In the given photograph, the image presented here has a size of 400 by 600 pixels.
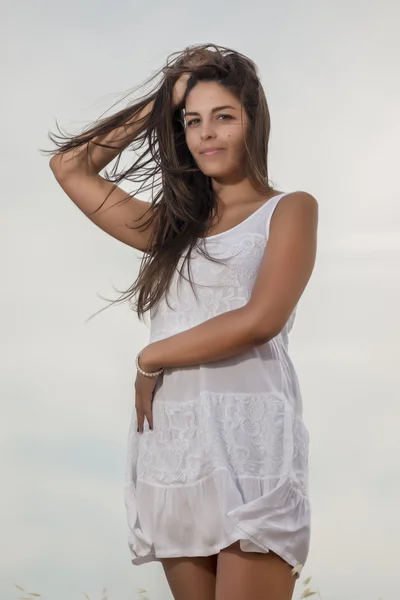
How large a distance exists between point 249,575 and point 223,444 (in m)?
0.27

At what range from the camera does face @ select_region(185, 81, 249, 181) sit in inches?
96.2

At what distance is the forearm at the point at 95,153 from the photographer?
8.93 feet

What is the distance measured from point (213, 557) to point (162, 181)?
36.1 inches

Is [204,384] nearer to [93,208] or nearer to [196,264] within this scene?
[196,264]

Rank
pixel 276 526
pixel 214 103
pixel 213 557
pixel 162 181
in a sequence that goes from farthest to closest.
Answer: pixel 162 181, pixel 214 103, pixel 213 557, pixel 276 526

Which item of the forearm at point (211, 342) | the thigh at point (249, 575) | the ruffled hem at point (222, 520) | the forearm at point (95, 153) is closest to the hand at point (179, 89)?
the forearm at point (95, 153)

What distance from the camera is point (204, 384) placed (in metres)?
2.30

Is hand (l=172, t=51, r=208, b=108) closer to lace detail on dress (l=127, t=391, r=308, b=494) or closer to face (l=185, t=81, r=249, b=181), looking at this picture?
face (l=185, t=81, r=249, b=181)

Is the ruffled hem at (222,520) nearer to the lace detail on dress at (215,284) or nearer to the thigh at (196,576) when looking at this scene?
the thigh at (196,576)

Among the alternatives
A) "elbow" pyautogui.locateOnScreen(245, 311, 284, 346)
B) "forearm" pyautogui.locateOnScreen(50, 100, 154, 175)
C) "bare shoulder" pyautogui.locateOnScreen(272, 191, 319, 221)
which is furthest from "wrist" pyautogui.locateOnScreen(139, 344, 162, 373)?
"forearm" pyautogui.locateOnScreen(50, 100, 154, 175)

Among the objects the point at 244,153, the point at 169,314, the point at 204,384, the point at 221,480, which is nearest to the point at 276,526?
the point at 221,480

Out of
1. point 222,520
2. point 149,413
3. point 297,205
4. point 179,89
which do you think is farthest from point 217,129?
point 222,520

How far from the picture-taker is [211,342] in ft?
7.30

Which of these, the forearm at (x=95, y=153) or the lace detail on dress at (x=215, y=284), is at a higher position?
the forearm at (x=95, y=153)
